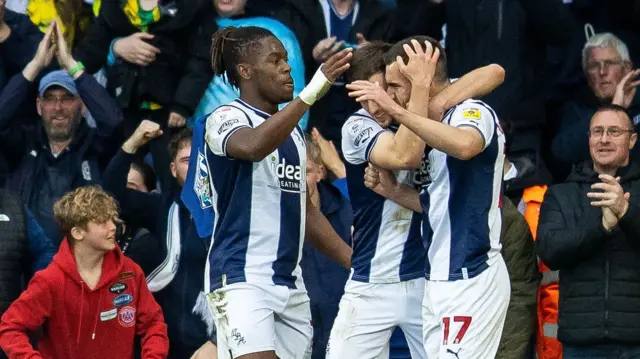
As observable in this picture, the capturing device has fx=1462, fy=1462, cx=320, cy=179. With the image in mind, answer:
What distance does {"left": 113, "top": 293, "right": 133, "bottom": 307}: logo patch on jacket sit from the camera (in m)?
9.27

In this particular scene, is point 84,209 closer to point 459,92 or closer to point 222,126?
point 222,126

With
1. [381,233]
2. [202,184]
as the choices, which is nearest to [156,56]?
[381,233]

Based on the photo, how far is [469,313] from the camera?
7.70 meters

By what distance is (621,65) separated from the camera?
36.4 ft

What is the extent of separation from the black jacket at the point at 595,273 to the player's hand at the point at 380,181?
5.08ft

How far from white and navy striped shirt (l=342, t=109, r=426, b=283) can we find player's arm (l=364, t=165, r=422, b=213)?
0.08m

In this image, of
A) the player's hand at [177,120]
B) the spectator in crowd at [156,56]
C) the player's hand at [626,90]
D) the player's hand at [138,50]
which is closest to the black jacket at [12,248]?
the spectator in crowd at [156,56]

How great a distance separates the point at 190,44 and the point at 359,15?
1375 mm

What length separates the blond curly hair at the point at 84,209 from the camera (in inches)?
367

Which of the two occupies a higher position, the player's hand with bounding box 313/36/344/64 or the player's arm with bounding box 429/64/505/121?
Result: the player's hand with bounding box 313/36/344/64

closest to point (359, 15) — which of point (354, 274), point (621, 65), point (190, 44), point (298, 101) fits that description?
point (190, 44)

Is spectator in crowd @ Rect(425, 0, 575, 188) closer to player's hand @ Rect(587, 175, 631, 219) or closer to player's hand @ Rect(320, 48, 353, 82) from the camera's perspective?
player's hand @ Rect(587, 175, 631, 219)

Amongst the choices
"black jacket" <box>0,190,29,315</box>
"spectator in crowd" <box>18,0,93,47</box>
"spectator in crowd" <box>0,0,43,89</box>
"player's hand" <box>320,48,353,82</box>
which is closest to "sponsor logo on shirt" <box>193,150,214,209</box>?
"player's hand" <box>320,48,353,82</box>

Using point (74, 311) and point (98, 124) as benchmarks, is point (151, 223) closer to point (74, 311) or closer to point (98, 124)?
point (98, 124)
